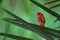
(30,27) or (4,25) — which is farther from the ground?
(4,25)

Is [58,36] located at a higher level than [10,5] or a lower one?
lower

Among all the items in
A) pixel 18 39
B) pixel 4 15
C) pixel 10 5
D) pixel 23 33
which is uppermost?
pixel 10 5

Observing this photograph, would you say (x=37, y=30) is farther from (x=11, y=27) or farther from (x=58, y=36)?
(x=11, y=27)

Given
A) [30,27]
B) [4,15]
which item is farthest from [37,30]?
[4,15]

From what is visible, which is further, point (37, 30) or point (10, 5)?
point (10, 5)

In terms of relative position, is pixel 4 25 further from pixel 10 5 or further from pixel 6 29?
pixel 10 5

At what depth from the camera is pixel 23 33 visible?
1.90 metres

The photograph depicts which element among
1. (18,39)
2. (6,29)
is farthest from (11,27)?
(18,39)

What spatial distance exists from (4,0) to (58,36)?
1690 mm

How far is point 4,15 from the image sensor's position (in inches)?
73.2

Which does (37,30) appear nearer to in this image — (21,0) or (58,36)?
(58,36)

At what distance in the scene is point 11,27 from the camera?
1898 mm

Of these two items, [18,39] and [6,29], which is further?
[6,29]

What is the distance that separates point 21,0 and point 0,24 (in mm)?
327
